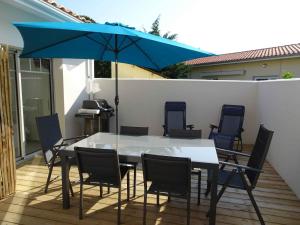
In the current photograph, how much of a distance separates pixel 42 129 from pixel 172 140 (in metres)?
1.94

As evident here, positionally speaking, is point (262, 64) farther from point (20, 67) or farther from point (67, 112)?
point (20, 67)

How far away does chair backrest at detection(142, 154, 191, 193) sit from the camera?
8.18ft

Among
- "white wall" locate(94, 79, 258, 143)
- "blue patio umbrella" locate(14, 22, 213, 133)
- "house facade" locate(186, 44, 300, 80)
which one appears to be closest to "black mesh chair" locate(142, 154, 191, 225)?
"blue patio umbrella" locate(14, 22, 213, 133)

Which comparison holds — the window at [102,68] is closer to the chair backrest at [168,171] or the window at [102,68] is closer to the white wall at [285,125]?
the white wall at [285,125]

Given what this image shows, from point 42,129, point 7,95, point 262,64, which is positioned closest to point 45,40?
point 7,95

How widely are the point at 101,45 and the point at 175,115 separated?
11.1 feet

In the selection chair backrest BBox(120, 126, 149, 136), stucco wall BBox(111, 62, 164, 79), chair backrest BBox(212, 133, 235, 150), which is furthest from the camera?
stucco wall BBox(111, 62, 164, 79)

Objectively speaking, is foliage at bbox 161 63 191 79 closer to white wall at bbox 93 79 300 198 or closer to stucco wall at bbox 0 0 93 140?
white wall at bbox 93 79 300 198

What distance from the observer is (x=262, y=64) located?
12445 millimetres

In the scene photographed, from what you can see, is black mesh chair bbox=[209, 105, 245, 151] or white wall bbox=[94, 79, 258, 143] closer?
black mesh chair bbox=[209, 105, 245, 151]

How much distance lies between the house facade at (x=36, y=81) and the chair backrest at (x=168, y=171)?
11.1 ft

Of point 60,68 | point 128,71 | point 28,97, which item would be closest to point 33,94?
point 28,97

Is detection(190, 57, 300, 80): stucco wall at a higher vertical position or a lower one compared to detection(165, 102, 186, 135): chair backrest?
higher

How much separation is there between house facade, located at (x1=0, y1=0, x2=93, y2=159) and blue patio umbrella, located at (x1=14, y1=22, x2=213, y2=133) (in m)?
1.29
